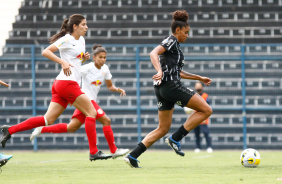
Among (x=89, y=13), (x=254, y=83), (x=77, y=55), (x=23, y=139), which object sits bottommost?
(x=23, y=139)

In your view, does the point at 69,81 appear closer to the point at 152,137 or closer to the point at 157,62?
the point at 152,137

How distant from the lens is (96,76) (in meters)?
8.63

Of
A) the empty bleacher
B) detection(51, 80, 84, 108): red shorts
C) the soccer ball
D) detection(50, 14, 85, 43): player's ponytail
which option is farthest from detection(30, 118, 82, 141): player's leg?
the empty bleacher

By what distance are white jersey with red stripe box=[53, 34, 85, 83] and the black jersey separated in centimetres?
117

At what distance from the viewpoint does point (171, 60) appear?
21.2 feet

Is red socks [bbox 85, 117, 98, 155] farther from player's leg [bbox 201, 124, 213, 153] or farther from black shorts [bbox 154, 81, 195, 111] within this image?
player's leg [bbox 201, 124, 213, 153]

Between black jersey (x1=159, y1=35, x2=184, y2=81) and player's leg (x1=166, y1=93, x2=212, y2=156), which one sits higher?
black jersey (x1=159, y1=35, x2=184, y2=81)

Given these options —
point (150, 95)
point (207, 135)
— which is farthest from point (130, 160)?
point (150, 95)

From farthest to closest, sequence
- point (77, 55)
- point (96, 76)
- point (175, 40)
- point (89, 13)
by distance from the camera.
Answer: point (89, 13) → point (96, 76) → point (77, 55) → point (175, 40)

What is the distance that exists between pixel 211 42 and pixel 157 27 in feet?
6.04

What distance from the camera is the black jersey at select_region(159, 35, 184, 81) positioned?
21.0 feet

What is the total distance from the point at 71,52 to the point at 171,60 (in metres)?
1.36

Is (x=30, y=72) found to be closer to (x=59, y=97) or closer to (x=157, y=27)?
(x=157, y=27)

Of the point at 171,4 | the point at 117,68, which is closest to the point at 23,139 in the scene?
the point at 117,68
